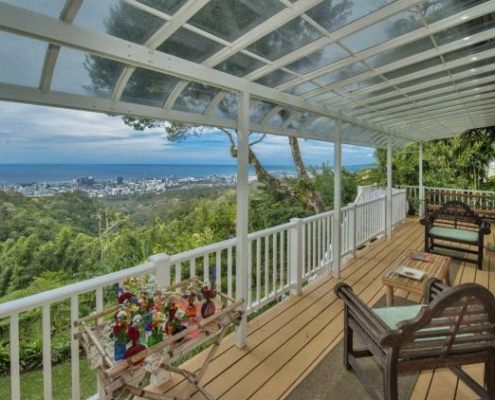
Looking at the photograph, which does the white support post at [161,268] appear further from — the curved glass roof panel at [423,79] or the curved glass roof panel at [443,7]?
the curved glass roof panel at [423,79]

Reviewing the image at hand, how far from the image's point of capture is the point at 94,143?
332 inches

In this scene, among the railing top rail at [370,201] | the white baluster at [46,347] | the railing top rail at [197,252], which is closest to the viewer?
the white baluster at [46,347]

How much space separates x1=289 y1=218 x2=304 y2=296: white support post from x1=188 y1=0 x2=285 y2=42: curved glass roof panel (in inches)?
94.4

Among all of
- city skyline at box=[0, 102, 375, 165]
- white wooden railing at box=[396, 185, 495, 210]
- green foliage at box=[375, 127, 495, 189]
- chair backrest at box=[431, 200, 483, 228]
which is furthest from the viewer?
green foliage at box=[375, 127, 495, 189]

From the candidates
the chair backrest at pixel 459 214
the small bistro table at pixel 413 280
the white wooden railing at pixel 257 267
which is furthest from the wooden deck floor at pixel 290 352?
the chair backrest at pixel 459 214

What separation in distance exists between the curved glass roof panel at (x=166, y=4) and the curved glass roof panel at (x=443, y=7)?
63.5 inches

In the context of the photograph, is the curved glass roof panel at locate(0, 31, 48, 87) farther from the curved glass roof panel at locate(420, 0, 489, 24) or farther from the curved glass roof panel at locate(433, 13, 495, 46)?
the curved glass roof panel at locate(433, 13, 495, 46)

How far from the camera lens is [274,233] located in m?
3.33

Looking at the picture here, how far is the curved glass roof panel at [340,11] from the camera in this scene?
5.60 ft

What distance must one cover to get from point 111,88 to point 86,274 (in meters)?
6.32

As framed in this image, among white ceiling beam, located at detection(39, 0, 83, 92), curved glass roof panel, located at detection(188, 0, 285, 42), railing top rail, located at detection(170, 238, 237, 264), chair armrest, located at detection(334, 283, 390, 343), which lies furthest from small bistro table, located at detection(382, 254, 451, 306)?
white ceiling beam, located at detection(39, 0, 83, 92)

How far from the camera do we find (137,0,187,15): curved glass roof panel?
143 centimetres

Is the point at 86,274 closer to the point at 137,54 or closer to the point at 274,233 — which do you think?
the point at 274,233

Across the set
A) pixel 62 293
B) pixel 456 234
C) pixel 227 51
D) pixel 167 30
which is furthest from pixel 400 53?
pixel 456 234
